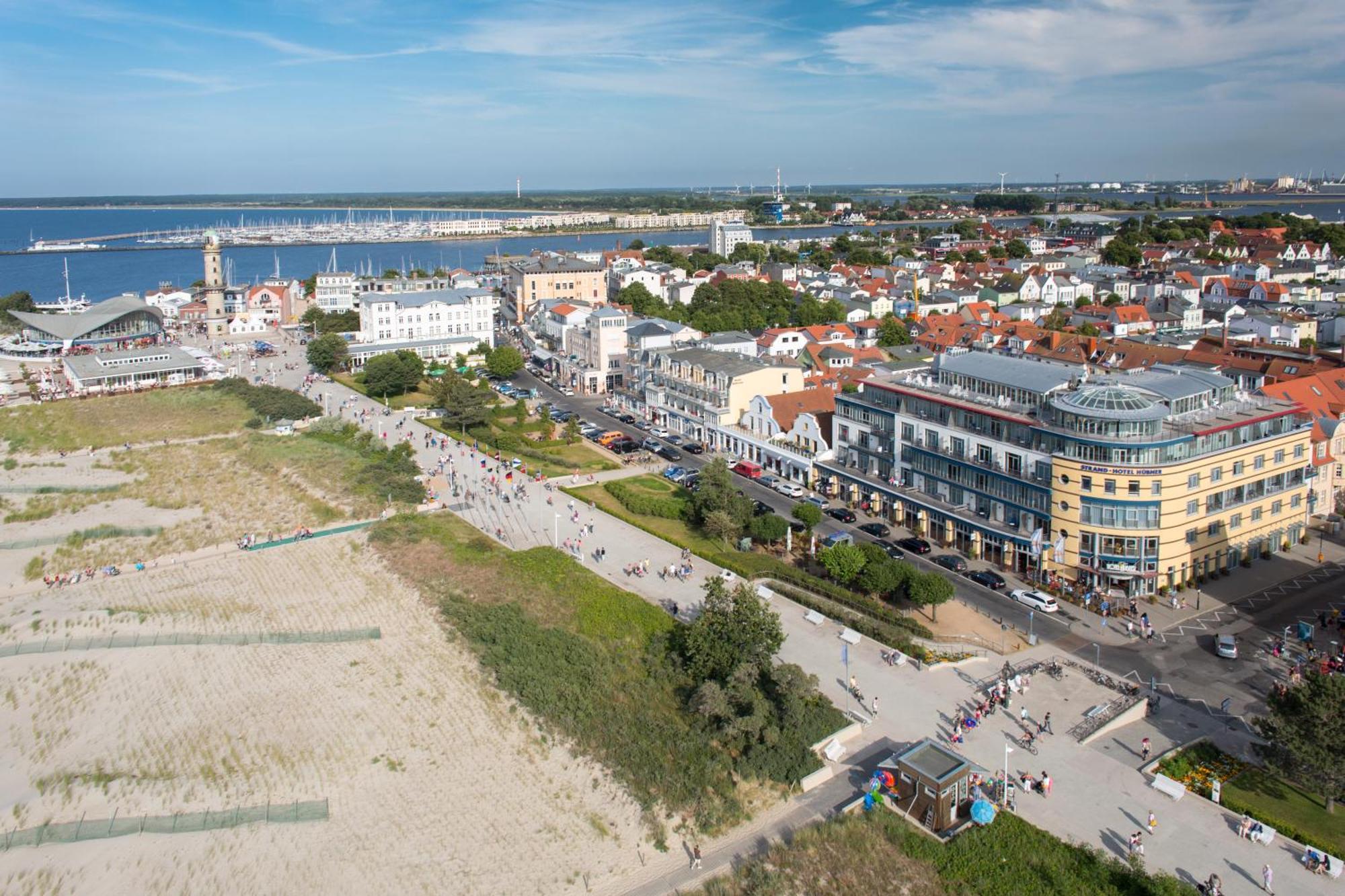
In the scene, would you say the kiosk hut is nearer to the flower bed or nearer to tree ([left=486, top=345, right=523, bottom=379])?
the flower bed

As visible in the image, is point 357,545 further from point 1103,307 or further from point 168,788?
point 1103,307

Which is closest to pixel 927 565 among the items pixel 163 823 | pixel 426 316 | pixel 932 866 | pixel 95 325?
pixel 932 866

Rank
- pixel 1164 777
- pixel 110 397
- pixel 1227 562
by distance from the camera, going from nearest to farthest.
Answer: pixel 1164 777
pixel 1227 562
pixel 110 397

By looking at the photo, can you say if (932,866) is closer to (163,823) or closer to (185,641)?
(163,823)

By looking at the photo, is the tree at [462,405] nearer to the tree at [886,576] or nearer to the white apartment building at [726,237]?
the tree at [886,576]

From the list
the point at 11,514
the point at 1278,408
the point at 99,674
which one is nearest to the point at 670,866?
the point at 99,674

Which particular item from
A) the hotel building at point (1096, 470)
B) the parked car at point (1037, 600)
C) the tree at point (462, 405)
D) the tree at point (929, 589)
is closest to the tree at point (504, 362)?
the tree at point (462, 405)

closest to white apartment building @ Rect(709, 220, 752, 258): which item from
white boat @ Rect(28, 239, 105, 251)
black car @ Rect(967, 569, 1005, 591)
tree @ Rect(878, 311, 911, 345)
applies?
tree @ Rect(878, 311, 911, 345)
